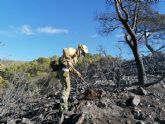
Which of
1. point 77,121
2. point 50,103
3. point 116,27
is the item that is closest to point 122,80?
point 116,27

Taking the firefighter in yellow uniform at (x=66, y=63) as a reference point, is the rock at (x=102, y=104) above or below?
below

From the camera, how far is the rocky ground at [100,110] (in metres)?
11.8

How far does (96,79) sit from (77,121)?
7693mm

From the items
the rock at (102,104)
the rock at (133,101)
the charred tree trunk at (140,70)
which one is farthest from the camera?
the charred tree trunk at (140,70)

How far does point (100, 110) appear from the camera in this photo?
12242mm

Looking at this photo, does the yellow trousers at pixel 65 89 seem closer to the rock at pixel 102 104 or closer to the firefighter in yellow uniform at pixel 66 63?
the firefighter in yellow uniform at pixel 66 63

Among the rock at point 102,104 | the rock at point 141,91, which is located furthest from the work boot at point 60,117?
the rock at point 141,91

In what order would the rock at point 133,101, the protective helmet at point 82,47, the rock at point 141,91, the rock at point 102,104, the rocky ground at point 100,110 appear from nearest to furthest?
the rocky ground at point 100,110 → the protective helmet at point 82,47 → the rock at point 102,104 → the rock at point 133,101 → the rock at point 141,91

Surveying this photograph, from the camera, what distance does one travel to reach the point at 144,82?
54.0ft

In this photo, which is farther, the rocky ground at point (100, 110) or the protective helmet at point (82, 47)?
the protective helmet at point (82, 47)

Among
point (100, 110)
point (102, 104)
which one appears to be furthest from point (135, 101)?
point (100, 110)

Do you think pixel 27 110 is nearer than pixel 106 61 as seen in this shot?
Yes

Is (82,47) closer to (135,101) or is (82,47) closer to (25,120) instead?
(135,101)

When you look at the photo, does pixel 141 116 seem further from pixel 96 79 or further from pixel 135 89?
pixel 96 79
